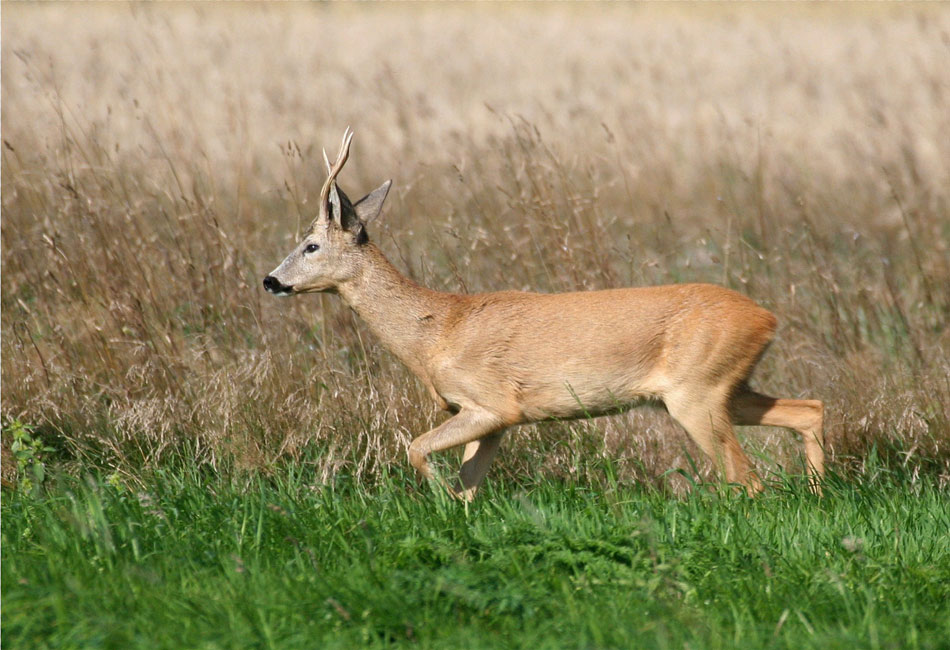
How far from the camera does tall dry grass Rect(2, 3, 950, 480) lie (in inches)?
254

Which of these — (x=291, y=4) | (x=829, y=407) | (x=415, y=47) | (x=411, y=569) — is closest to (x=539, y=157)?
(x=829, y=407)

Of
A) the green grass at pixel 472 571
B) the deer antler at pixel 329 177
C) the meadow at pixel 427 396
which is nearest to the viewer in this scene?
the green grass at pixel 472 571

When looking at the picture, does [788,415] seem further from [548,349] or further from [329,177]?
[329,177]

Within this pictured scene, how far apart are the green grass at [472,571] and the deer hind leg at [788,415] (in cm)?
79

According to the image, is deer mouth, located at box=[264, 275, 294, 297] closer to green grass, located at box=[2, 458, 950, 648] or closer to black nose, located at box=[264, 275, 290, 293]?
black nose, located at box=[264, 275, 290, 293]

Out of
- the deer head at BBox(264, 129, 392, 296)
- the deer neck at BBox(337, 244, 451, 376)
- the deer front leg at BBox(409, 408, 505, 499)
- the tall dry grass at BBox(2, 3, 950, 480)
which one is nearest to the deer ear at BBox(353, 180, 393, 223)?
the deer head at BBox(264, 129, 392, 296)

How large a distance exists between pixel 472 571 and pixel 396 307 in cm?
231

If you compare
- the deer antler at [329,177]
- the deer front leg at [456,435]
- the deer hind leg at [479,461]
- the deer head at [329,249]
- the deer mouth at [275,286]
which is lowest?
the deer hind leg at [479,461]

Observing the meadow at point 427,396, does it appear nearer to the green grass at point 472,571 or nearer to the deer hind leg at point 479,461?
the green grass at point 472,571

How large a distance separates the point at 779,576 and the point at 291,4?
2140 cm

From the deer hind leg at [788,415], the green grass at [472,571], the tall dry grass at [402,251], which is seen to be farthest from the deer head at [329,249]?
the deer hind leg at [788,415]

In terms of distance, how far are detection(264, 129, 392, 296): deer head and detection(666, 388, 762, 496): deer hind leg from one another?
5.36ft

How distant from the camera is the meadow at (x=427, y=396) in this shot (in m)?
3.94

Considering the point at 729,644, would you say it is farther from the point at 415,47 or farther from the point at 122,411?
the point at 415,47
